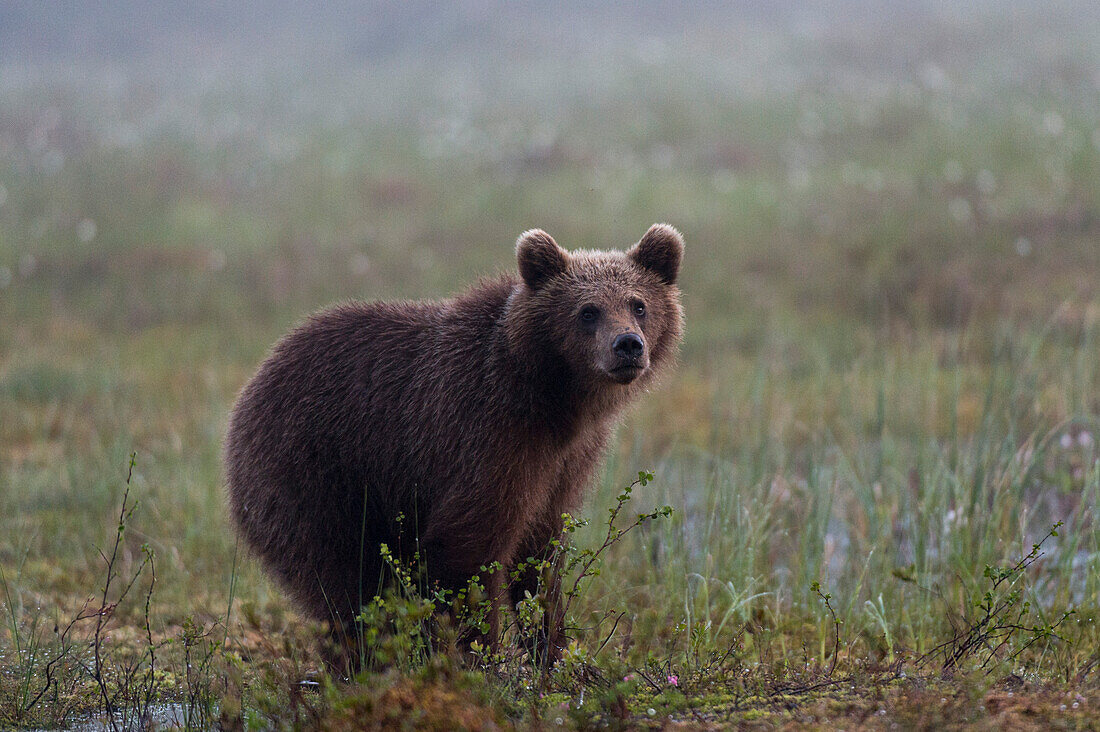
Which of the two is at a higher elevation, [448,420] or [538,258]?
[538,258]

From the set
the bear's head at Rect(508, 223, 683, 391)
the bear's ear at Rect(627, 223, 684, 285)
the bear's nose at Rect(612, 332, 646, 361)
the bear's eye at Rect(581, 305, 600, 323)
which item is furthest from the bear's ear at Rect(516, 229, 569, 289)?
the bear's nose at Rect(612, 332, 646, 361)

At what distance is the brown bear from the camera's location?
438 cm

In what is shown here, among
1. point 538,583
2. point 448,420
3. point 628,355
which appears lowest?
point 538,583

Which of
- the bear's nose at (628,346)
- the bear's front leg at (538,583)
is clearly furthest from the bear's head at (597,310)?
the bear's front leg at (538,583)

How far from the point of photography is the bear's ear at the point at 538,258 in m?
4.64

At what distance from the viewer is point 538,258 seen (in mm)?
4672

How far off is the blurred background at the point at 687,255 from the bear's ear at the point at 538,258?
1448mm

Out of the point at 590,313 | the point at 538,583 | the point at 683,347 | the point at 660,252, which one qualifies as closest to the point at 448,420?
the point at 590,313

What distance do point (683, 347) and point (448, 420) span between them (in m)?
6.77

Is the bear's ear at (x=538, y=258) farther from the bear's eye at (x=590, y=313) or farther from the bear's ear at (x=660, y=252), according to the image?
the bear's ear at (x=660, y=252)

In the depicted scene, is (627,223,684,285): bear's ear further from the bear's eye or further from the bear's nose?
the bear's nose

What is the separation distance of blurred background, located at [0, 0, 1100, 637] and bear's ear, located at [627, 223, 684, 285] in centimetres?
134

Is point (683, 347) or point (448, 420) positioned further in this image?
point (683, 347)

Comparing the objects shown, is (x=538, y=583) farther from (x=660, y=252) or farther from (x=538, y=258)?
(x=660, y=252)
